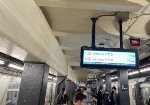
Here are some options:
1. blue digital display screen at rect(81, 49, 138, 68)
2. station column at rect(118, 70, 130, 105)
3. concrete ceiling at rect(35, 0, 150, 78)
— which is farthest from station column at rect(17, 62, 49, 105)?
station column at rect(118, 70, 130, 105)

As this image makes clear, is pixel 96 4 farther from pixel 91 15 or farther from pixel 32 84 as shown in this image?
pixel 32 84

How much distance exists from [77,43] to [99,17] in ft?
8.51

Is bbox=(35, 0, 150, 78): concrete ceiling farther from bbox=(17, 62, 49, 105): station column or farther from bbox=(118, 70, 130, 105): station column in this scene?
bbox=(118, 70, 130, 105): station column

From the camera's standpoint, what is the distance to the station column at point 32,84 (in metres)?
4.24

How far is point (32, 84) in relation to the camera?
14.3 ft

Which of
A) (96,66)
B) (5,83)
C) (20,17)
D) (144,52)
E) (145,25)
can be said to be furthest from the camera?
(5,83)

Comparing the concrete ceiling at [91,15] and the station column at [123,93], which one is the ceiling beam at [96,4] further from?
the station column at [123,93]

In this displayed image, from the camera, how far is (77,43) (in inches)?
268

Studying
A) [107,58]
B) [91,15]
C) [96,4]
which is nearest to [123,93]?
[107,58]

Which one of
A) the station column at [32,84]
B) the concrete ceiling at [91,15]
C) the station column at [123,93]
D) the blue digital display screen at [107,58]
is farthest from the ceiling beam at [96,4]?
the station column at [123,93]

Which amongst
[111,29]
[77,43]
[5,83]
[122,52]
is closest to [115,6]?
[122,52]

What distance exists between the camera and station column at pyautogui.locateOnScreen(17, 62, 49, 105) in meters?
4.24

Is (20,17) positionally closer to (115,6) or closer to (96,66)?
(115,6)

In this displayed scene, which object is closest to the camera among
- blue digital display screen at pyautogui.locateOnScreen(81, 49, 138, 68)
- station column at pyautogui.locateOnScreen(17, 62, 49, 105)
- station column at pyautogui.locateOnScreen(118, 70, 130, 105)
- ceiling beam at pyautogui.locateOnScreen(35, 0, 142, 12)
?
ceiling beam at pyautogui.locateOnScreen(35, 0, 142, 12)
